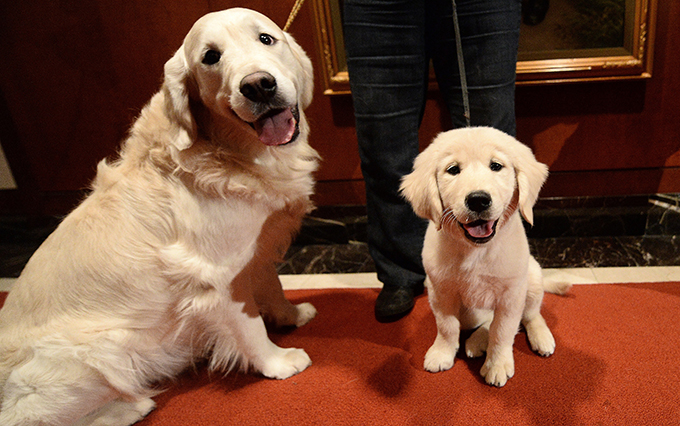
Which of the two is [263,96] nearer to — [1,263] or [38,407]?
[38,407]

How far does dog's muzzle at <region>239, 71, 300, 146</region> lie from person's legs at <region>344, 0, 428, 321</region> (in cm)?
42

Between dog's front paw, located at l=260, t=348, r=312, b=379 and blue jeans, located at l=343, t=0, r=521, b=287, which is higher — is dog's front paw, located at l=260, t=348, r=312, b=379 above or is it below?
below

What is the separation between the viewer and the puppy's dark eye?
1.23m

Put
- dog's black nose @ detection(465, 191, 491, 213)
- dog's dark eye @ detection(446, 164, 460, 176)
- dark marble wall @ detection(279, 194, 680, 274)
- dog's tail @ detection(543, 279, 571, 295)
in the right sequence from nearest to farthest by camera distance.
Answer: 1. dog's black nose @ detection(465, 191, 491, 213)
2. dog's dark eye @ detection(446, 164, 460, 176)
3. dog's tail @ detection(543, 279, 571, 295)
4. dark marble wall @ detection(279, 194, 680, 274)

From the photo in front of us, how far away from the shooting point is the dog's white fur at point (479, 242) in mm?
1126

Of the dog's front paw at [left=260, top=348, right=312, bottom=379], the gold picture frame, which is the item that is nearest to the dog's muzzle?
the dog's front paw at [left=260, top=348, right=312, bottom=379]

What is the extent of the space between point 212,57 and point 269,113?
0.77ft

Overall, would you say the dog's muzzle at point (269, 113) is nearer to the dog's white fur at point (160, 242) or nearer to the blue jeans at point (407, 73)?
the dog's white fur at point (160, 242)

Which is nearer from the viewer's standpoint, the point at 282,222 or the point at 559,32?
the point at 282,222

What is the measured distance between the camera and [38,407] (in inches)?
48.7

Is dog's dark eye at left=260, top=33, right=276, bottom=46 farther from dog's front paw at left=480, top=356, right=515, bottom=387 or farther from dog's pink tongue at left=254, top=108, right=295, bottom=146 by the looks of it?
dog's front paw at left=480, top=356, right=515, bottom=387

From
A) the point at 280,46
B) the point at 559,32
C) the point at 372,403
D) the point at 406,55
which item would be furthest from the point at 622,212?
the point at 280,46

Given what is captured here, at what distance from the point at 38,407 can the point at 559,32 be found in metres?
2.71

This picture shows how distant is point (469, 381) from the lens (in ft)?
4.76
